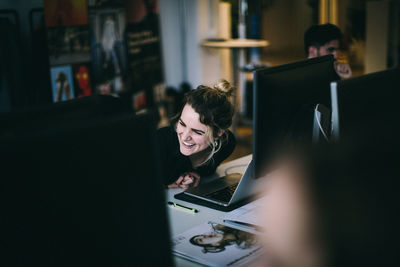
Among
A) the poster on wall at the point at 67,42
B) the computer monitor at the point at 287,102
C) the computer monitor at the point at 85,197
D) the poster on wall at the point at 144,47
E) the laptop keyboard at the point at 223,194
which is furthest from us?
the poster on wall at the point at 144,47

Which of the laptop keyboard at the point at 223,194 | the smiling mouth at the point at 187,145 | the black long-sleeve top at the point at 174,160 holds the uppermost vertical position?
the smiling mouth at the point at 187,145

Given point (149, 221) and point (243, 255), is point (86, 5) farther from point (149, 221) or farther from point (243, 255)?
Result: point (149, 221)

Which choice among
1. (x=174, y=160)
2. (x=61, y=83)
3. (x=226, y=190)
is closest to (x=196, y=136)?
(x=174, y=160)

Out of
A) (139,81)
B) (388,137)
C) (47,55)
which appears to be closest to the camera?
(388,137)

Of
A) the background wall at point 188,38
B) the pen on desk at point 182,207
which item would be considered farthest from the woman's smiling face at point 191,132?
the background wall at point 188,38

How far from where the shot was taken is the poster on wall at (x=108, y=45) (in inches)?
137

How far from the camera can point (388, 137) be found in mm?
1018

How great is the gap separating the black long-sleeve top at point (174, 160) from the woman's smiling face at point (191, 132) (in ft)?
0.23

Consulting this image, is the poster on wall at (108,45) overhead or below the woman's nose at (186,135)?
overhead

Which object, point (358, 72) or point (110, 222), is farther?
point (358, 72)

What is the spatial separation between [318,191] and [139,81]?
351 cm

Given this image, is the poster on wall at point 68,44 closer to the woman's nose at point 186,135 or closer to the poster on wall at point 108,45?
the poster on wall at point 108,45

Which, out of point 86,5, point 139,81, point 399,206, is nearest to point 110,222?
point 399,206

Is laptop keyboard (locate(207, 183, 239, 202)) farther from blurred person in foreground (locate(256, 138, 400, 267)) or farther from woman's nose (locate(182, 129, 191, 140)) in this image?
blurred person in foreground (locate(256, 138, 400, 267))
